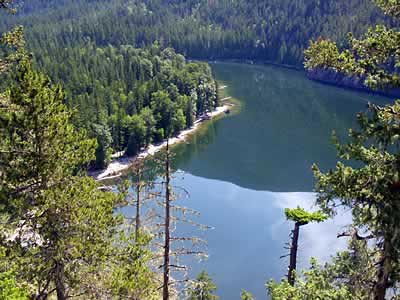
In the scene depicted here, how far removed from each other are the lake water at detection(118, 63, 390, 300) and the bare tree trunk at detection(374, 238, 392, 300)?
25.5 metres

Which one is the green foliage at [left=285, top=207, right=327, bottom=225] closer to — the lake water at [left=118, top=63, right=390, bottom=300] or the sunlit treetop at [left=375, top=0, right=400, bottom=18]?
the sunlit treetop at [left=375, top=0, right=400, bottom=18]

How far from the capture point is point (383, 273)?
11094 mm

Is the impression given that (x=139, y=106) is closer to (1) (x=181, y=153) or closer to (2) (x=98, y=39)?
(1) (x=181, y=153)

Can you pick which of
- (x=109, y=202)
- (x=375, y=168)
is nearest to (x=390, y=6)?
(x=375, y=168)

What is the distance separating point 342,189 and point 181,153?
244ft

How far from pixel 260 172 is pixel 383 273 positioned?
6613 cm

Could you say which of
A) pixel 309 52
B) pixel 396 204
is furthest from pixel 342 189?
pixel 309 52

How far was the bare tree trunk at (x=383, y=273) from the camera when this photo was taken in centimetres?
1093

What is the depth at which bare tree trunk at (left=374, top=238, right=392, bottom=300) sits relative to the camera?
10.9 metres

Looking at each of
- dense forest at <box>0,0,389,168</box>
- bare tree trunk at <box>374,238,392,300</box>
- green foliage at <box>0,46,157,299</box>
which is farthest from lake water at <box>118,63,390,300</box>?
bare tree trunk at <box>374,238,392,300</box>

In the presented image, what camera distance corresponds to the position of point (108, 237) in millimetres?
16828

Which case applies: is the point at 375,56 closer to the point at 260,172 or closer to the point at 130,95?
the point at 260,172

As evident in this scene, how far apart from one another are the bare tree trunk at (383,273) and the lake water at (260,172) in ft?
83.7

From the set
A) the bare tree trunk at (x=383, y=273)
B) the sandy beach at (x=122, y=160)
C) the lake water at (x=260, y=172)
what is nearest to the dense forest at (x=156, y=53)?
the sandy beach at (x=122, y=160)
